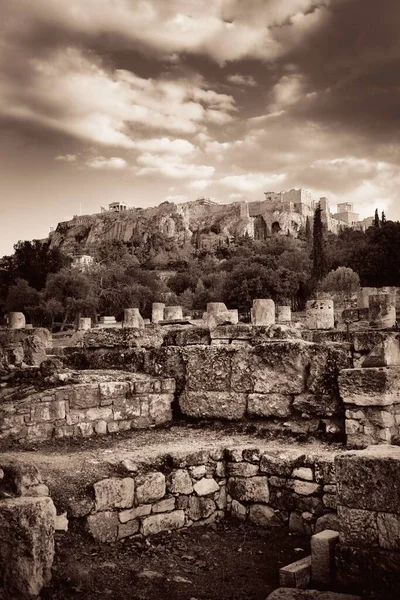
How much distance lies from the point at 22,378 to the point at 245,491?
3.09 meters

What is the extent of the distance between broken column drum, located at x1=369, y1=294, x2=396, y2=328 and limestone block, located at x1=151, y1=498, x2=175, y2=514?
12807 mm

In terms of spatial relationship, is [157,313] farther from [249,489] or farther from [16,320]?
[249,489]

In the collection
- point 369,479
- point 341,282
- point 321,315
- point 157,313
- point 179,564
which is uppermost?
point 341,282

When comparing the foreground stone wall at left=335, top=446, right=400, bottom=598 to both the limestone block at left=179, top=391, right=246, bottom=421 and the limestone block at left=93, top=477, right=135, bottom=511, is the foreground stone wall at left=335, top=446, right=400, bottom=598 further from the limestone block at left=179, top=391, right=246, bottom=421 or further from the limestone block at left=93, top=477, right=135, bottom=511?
the limestone block at left=179, top=391, right=246, bottom=421

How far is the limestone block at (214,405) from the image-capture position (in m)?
6.47

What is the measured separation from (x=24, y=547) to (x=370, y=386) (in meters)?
3.58

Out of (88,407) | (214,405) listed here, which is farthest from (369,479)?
(88,407)

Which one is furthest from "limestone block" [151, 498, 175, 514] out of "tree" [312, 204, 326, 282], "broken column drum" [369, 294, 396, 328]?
"tree" [312, 204, 326, 282]

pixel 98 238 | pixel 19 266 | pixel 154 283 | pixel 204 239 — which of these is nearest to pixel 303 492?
pixel 19 266

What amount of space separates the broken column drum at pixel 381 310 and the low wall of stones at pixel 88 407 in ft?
37.3

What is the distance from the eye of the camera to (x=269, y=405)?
6336mm

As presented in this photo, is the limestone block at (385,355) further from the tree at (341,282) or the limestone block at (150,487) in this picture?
the tree at (341,282)

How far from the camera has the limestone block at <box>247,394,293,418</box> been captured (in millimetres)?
6285

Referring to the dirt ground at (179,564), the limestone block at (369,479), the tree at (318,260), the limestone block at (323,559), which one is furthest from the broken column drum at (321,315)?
the tree at (318,260)
